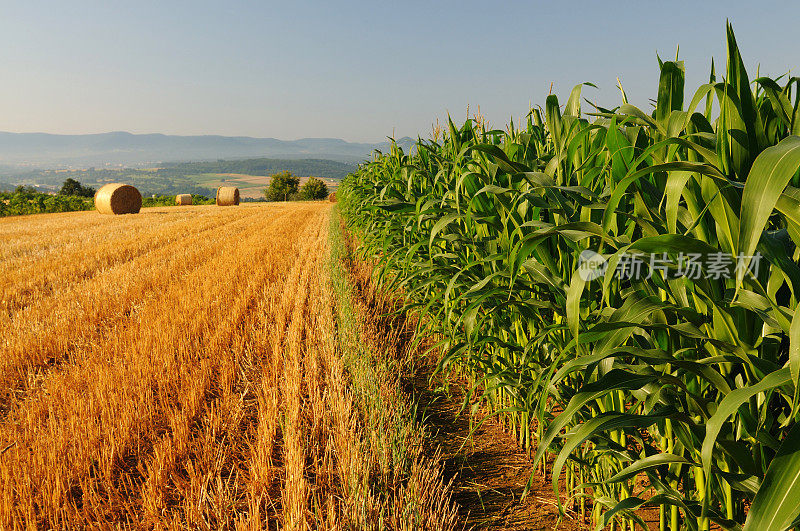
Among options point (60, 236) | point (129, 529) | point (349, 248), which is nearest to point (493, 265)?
point (129, 529)

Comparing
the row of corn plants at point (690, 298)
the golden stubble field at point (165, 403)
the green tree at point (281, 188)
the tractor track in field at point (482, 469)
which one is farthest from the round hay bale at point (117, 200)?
the green tree at point (281, 188)

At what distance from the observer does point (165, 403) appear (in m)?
2.72

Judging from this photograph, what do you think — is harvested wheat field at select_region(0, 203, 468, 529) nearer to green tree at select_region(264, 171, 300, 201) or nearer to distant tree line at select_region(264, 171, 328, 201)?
distant tree line at select_region(264, 171, 328, 201)

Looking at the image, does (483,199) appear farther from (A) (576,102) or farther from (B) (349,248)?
(B) (349,248)

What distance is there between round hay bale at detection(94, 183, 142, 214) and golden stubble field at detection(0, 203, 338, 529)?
1736 centimetres

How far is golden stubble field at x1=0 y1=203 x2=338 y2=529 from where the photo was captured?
6.23ft

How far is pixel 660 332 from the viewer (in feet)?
4.61

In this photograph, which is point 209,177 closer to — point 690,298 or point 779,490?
point 690,298

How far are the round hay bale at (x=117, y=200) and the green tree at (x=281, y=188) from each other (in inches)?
1493

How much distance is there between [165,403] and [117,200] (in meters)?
22.1

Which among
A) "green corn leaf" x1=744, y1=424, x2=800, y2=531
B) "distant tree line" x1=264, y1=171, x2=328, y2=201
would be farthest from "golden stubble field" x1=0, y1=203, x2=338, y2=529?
→ "distant tree line" x1=264, y1=171, x2=328, y2=201

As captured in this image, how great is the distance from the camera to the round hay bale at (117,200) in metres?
20.7

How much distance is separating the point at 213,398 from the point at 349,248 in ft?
18.6

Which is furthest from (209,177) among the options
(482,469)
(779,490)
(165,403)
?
(779,490)
